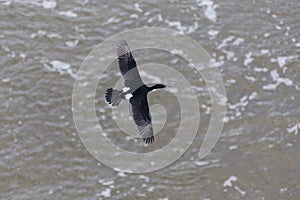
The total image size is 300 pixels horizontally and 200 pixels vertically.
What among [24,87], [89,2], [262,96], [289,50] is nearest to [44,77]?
[24,87]

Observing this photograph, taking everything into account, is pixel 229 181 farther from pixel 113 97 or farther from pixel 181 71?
pixel 113 97

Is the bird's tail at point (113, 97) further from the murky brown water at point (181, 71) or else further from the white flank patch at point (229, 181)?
the white flank patch at point (229, 181)

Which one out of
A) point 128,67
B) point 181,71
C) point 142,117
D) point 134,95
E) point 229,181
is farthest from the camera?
point 181,71

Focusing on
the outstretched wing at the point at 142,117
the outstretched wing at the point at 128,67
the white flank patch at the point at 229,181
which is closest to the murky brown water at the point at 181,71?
the white flank patch at the point at 229,181

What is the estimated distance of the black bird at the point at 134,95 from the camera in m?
6.07

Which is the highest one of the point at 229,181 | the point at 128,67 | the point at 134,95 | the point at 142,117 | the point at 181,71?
the point at 128,67

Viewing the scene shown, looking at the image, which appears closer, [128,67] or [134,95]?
[134,95]

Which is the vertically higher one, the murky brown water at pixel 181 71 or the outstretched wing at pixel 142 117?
the outstretched wing at pixel 142 117

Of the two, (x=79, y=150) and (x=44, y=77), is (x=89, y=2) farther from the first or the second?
(x=79, y=150)

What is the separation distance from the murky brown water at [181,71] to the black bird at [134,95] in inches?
78.6

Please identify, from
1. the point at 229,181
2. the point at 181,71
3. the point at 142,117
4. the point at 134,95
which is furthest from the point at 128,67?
the point at 181,71

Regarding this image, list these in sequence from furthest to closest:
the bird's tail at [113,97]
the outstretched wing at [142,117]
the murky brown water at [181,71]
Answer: the murky brown water at [181,71]
the bird's tail at [113,97]
the outstretched wing at [142,117]

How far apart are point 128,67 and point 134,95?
1.10 feet

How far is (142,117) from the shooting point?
606 cm
